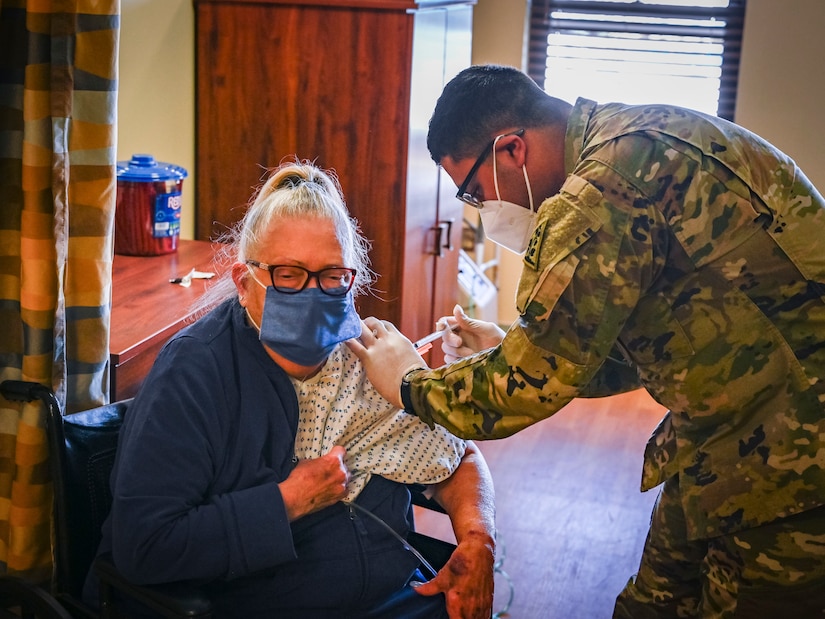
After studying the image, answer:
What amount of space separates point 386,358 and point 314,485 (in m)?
0.28

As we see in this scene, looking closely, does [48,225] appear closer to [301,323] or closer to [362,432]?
[301,323]

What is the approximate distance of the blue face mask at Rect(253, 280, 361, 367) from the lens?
1.58 m

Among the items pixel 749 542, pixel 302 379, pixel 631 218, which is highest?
pixel 631 218

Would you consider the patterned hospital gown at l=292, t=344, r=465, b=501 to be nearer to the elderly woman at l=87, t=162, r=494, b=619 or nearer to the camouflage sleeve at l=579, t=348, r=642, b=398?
the elderly woman at l=87, t=162, r=494, b=619

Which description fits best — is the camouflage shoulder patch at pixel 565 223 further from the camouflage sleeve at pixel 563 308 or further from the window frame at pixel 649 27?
the window frame at pixel 649 27

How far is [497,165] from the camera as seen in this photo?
64.7 inches

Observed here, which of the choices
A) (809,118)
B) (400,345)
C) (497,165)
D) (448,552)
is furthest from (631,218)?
(809,118)

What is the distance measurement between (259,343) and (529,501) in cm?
206

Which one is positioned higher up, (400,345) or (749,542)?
(400,345)

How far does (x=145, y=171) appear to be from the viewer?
2572 mm

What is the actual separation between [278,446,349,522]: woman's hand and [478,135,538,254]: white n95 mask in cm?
52

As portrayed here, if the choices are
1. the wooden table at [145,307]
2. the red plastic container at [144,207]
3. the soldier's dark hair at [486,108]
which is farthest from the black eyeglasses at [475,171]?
the red plastic container at [144,207]

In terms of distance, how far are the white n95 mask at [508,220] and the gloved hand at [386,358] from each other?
0.28 metres

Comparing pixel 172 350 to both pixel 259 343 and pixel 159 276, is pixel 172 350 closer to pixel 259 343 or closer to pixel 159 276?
pixel 259 343
